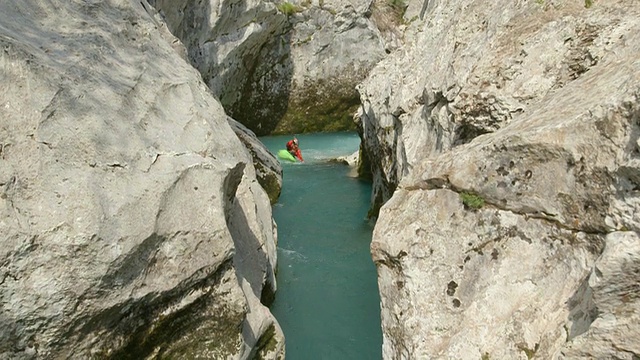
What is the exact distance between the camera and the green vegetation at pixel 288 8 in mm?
27953

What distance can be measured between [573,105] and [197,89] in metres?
5.14

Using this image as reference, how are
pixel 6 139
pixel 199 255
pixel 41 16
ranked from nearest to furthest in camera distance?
1. pixel 6 139
2. pixel 199 255
3. pixel 41 16

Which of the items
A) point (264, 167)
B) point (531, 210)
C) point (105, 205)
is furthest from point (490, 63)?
point (264, 167)

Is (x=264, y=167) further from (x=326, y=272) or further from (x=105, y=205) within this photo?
(x=105, y=205)

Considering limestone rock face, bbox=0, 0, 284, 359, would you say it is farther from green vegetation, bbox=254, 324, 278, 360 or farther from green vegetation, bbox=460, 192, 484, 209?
green vegetation, bbox=460, 192, 484, 209

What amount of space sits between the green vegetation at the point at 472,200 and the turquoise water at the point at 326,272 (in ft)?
9.61

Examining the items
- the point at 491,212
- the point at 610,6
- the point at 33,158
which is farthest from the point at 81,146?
the point at 610,6

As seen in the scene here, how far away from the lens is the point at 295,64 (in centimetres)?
3027

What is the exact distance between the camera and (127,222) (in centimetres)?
507

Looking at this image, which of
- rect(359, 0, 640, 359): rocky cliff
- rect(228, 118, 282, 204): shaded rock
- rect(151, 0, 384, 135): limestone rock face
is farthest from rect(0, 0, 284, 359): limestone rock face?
rect(151, 0, 384, 135): limestone rock face

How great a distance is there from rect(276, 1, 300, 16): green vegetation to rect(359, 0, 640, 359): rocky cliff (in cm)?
2190

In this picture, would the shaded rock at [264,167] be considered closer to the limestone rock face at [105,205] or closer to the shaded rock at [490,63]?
the shaded rock at [490,63]

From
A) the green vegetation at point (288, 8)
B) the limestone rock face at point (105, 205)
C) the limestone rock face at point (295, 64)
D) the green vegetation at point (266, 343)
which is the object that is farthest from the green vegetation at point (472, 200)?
the green vegetation at point (288, 8)

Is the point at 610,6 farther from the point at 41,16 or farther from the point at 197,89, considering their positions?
the point at 41,16
